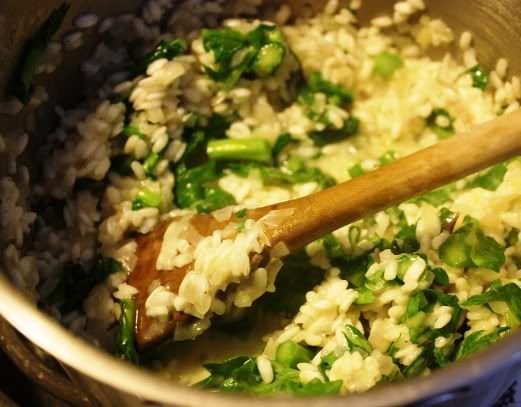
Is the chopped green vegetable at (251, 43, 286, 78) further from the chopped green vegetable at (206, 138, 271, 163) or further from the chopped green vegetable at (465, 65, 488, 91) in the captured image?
the chopped green vegetable at (465, 65, 488, 91)

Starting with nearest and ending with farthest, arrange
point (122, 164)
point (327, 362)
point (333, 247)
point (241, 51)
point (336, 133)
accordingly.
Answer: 1. point (327, 362)
2. point (333, 247)
3. point (122, 164)
4. point (241, 51)
5. point (336, 133)

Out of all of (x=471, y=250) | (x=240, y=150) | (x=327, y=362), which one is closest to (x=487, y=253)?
(x=471, y=250)

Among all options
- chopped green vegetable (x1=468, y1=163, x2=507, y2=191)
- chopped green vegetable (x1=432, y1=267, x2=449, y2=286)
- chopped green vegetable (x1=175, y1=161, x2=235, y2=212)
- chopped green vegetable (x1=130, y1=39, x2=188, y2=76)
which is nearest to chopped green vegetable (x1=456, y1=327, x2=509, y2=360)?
chopped green vegetable (x1=432, y1=267, x2=449, y2=286)

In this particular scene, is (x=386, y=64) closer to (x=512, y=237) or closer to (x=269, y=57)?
(x=269, y=57)

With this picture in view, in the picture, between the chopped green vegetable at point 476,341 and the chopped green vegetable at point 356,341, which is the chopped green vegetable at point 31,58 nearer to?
the chopped green vegetable at point 356,341

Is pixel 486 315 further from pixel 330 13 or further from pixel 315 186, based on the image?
pixel 330 13

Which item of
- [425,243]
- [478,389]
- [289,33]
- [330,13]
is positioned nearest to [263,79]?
[289,33]

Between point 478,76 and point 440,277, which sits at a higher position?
point 478,76

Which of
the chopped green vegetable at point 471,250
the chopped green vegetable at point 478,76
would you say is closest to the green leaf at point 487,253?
the chopped green vegetable at point 471,250

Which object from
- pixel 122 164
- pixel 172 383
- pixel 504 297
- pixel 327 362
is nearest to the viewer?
→ pixel 172 383
